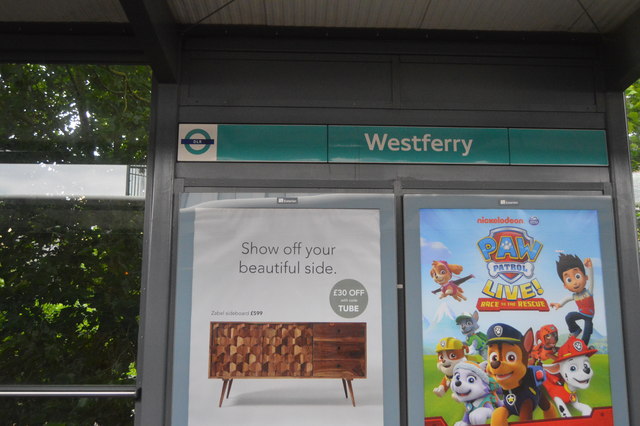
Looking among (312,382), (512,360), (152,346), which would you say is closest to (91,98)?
(152,346)

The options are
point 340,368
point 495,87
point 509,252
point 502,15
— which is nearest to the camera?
point 340,368

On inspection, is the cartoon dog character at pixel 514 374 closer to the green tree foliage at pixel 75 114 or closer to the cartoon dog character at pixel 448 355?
the cartoon dog character at pixel 448 355

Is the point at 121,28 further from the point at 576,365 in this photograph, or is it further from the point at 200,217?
the point at 576,365

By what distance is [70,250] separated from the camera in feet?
11.8

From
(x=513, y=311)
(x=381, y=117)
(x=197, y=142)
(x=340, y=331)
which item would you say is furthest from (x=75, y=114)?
(x=513, y=311)

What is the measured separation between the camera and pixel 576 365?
3.43m

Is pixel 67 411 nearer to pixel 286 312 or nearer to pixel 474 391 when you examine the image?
pixel 286 312

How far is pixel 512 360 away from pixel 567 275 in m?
0.66

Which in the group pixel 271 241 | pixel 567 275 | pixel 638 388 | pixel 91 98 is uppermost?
pixel 91 98

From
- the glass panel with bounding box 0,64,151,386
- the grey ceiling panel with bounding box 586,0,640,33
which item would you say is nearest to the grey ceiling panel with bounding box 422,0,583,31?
the grey ceiling panel with bounding box 586,0,640,33

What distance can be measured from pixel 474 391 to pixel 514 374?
0.28 m

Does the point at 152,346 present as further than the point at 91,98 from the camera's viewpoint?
No

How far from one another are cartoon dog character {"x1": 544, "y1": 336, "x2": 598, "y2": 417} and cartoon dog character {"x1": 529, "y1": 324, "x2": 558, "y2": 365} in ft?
0.16

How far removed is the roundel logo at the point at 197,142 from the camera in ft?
11.8
